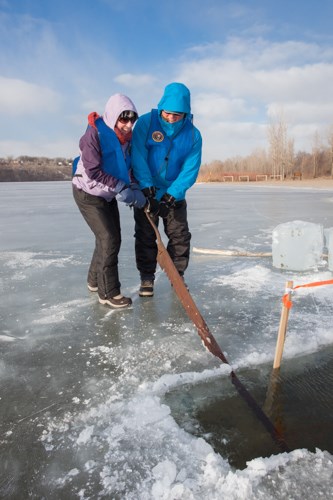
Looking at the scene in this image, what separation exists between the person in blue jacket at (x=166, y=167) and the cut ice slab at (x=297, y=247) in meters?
1.24

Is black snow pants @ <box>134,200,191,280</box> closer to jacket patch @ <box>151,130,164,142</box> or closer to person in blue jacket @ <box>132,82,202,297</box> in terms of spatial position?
person in blue jacket @ <box>132,82,202,297</box>

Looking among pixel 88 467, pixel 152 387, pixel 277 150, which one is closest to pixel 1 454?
pixel 88 467

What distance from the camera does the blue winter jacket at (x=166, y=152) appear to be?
313 cm

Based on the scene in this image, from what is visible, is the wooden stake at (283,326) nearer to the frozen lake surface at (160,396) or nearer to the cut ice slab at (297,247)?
the frozen lake surface at (160,396)

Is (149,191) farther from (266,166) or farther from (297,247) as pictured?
(266,166)

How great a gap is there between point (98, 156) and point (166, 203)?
0.82 meters

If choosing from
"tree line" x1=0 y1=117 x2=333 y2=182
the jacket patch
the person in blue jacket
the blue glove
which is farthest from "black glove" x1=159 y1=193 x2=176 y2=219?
"tree line" x1=0 y1=117 x2=333 y2=182

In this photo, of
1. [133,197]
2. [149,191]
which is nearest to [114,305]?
[133,197]

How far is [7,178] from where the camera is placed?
209 feet

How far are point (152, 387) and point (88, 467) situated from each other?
0.55 meters

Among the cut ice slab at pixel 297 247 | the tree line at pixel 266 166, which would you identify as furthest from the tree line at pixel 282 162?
the cut ice slab at pixel 297 247

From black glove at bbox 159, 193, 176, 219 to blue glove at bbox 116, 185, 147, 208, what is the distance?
280 millimetres

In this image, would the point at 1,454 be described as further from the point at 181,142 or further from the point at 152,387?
the point at 181,142

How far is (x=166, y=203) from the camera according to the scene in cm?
333
